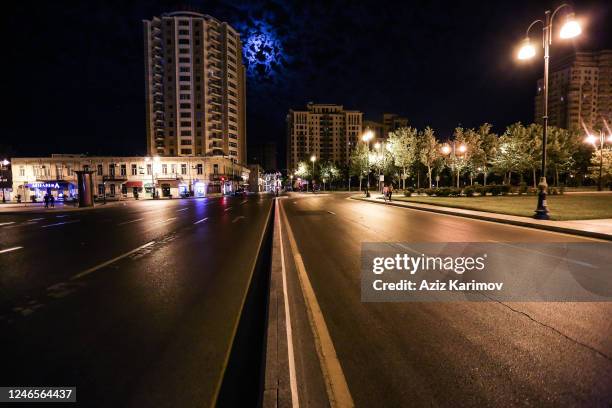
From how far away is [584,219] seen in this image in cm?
1431

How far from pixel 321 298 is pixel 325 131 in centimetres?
17905

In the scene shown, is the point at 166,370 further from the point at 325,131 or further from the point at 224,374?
the point at 325,131

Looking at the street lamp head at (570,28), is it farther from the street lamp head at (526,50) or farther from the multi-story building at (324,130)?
the multi-story building at (324,130)

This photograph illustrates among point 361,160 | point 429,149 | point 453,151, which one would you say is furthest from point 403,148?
point 361,160

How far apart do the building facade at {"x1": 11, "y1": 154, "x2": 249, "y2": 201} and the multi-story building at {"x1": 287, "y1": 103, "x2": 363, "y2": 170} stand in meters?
113

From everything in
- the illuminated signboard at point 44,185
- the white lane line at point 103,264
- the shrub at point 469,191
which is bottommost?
the white lane line at point 103,264

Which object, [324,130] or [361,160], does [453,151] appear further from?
[324,130]

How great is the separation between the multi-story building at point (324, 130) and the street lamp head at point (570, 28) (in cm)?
16655

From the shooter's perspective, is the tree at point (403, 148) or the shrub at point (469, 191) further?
the tree at point (403, 148)

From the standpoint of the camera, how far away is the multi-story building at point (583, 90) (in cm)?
14425

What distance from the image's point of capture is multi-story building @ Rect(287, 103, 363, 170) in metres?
180

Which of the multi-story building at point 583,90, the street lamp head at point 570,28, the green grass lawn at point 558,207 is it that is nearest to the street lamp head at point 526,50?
the street lamp head at point 570,28

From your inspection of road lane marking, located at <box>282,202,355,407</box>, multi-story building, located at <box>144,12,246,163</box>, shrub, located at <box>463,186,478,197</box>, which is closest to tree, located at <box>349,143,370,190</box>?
shrub, located at <box>463,186,478,197</box>

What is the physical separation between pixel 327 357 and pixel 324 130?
7150 inches
